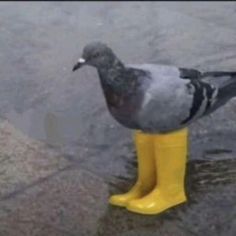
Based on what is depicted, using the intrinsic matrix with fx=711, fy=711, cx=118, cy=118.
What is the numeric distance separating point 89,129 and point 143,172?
0.99m

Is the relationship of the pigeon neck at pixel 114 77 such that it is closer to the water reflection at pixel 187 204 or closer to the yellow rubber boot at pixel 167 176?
the yellow rubber boot at pixel 167 176

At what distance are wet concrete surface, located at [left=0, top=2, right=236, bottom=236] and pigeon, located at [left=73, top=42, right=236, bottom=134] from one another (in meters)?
0.53

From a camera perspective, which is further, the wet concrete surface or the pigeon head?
the wet concrete surface

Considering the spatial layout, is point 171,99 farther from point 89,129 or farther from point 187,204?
point 89,129

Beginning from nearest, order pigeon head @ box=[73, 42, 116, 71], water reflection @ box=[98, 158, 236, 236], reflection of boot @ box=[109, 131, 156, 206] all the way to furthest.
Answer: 1. pigeon head @ box=[73, 42, 116, 71]
2. water reflection @ box=[98, 158, 236, 236]
3. reflection of boot @ box=[109, 131, 156, 206]

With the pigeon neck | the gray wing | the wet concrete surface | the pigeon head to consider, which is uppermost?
the pigeon head

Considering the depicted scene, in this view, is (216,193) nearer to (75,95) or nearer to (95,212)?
(95,212)

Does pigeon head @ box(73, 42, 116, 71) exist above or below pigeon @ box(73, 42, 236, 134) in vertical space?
above

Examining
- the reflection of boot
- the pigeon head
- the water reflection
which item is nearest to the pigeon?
the pigeon head

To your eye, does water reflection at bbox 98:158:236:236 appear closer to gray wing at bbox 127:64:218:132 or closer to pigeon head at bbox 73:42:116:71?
gray wing at bbox 127:64:218:132

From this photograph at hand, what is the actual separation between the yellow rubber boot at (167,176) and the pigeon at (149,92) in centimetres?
9

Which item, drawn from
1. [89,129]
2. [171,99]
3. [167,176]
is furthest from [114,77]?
[89,129]

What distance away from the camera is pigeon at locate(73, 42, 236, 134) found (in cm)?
335

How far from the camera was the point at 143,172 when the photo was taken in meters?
3.80
